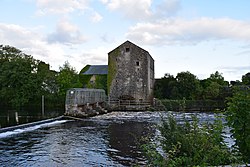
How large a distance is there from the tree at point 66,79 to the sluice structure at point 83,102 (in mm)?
13064

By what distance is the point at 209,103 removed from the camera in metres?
38.7

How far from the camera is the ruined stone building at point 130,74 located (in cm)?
3834

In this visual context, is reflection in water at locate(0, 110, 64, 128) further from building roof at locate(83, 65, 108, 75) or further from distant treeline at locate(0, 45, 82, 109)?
building roof at locate(83, 65, 108, 75)

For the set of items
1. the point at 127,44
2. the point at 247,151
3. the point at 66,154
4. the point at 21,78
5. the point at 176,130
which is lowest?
the point at 66,154

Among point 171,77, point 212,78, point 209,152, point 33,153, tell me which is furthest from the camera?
point 212,78

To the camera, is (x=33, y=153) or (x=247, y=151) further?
(x=33, y=153)

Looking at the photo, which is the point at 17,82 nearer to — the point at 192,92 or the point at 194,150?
the point at 192,92

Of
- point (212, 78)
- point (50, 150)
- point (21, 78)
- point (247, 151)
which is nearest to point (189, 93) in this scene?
point (212, 78)

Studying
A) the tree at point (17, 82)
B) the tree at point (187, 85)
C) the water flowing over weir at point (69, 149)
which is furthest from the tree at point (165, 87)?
the water flowing over weir at point (69, 149)

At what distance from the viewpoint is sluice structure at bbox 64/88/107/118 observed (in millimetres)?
24734

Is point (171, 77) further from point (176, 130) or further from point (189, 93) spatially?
point (176, 130)

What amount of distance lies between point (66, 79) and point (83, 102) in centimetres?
1994

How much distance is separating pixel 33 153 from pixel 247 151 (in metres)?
8.04

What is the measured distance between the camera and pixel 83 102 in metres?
26.6
